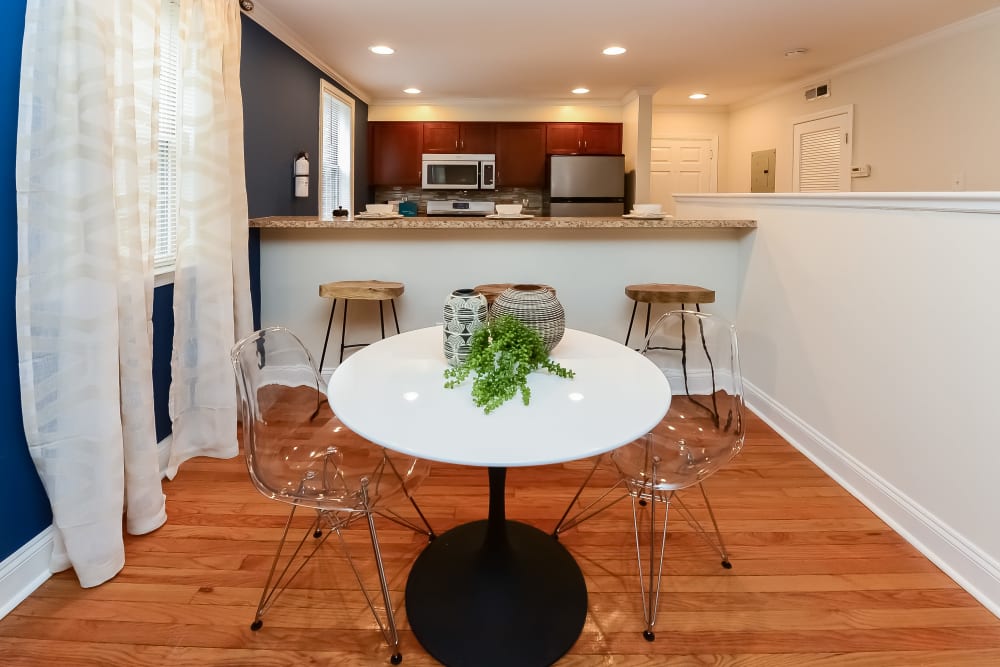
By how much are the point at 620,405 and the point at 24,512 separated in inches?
66.3

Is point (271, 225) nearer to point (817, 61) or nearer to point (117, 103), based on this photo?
point (117, 103)

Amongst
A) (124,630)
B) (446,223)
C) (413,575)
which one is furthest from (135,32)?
(413,575)

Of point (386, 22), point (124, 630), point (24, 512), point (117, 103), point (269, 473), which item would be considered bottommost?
point (124, 630)

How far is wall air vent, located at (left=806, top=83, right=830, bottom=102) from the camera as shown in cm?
494

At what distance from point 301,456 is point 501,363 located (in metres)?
0.65

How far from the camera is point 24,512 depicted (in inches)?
63.9

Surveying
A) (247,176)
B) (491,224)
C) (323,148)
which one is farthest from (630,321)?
(323,148)

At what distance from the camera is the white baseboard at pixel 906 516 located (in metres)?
1.62

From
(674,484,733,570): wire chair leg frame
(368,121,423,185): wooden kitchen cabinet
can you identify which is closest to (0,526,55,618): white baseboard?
(674,484,733,570): wire chair leg frame

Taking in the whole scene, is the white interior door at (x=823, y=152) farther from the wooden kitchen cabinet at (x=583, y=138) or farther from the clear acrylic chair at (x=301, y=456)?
the clear acrylic chair at (x=301, y=456)

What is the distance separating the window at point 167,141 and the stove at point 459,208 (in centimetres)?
361

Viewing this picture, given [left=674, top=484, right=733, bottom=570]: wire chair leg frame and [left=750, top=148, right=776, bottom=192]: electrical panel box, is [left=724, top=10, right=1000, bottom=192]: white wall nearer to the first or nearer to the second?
[left=750, top=148, right=776, bottom=192]: electrical panel box

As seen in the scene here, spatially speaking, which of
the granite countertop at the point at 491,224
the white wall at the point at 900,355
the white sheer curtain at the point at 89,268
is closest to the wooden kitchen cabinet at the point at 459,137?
the granite countertop at the point at 491,224

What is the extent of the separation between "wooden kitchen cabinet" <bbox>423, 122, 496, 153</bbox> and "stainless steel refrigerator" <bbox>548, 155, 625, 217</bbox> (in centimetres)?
74
